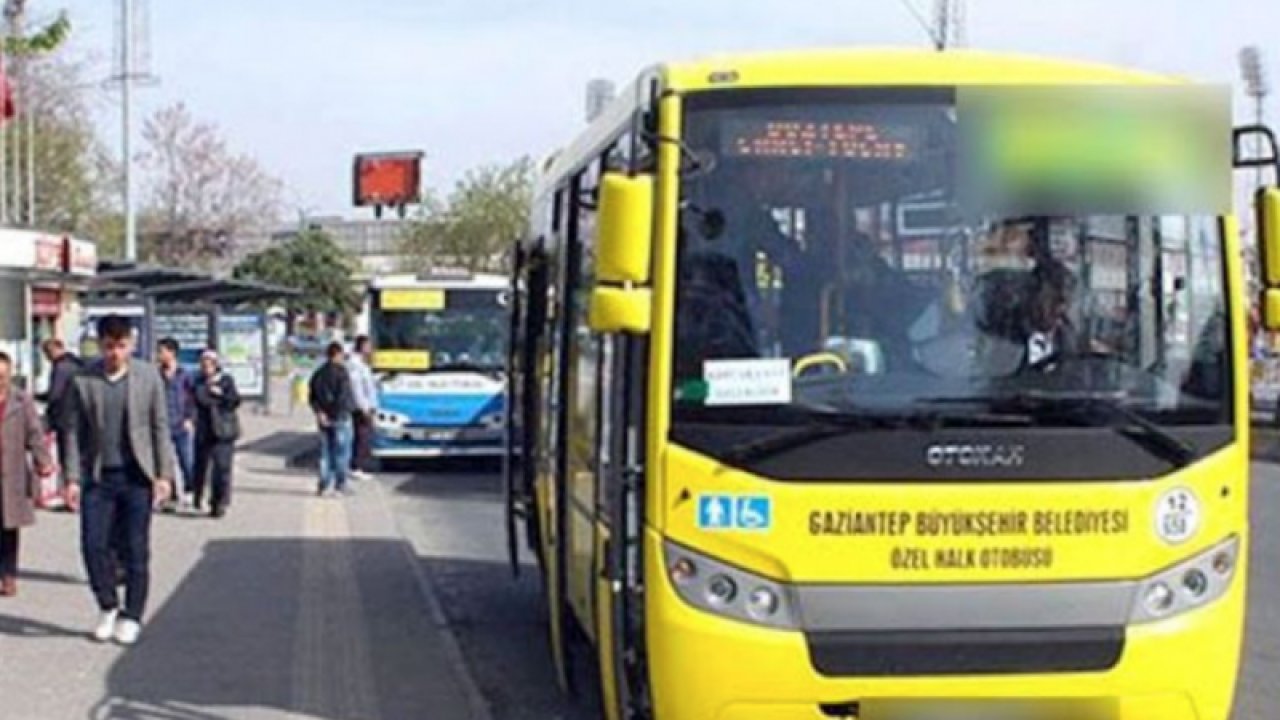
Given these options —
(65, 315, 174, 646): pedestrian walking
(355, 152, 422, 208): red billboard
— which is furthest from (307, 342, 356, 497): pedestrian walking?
(355, 152, 422, 208): red billboard

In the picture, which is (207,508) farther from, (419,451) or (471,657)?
(471,657)

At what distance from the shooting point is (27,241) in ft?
72.5

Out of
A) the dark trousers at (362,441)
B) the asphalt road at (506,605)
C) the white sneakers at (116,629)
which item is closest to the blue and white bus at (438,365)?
the dark trousers at (362,441)

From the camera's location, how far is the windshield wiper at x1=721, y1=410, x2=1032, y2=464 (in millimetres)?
6492

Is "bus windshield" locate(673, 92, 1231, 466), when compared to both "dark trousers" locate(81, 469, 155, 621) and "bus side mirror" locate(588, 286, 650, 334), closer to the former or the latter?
"bus side mirror" locate(588, 286, 650, 334)

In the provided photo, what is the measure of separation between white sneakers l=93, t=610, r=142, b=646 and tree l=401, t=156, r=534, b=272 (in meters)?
59.1

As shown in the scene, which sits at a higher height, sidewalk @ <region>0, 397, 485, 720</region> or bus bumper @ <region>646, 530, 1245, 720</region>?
bus bumper @ <region>646, 530, 1245, 720</region>

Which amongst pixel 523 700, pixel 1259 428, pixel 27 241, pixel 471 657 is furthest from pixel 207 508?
pixel 1259 428

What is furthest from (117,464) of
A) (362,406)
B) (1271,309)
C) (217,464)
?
(362,406)

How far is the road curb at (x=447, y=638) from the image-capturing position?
29.6 ft

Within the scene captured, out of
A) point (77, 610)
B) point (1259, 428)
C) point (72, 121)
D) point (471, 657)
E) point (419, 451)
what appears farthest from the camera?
point (72, 121)

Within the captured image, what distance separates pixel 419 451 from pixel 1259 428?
17.4 metres

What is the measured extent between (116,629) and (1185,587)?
6.36 m

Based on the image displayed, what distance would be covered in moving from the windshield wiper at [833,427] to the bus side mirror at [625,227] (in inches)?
28.5
